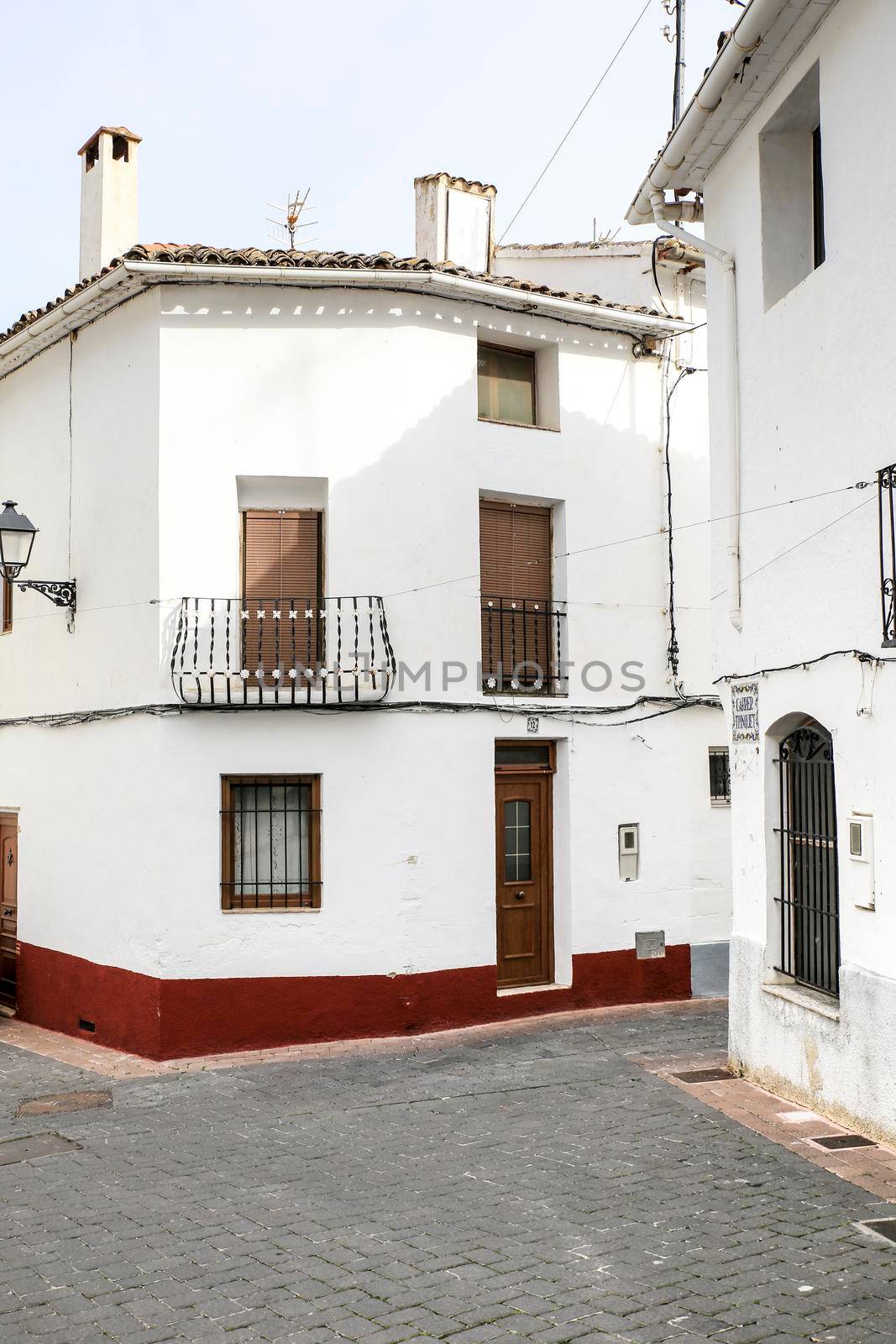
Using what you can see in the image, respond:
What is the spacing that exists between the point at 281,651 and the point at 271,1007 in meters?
3.13

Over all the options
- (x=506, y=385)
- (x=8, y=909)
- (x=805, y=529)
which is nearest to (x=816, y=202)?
(x=805, y=529)

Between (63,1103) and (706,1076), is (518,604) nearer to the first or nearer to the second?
(706,1076)

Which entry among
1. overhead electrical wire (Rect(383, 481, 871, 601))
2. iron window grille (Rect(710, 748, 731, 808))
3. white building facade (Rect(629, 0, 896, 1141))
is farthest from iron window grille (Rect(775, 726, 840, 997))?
iron window grille (Rect(710, 748, 731, 808))

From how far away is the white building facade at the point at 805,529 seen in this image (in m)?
7.29

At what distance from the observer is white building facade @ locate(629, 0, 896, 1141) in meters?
7.29

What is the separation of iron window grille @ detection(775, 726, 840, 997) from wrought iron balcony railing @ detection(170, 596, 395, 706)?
12.3 ft

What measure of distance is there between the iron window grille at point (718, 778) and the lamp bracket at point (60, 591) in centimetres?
661

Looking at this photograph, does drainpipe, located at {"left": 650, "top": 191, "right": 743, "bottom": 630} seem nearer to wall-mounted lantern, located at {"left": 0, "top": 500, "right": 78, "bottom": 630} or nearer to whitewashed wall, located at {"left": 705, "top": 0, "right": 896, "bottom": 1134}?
whitewashed wall, located at {"left": 705, "top": 0, "right": 896, "bottom": 1134}

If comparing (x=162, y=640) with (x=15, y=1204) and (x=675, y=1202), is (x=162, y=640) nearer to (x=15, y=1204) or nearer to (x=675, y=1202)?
(x=15, y=1204)

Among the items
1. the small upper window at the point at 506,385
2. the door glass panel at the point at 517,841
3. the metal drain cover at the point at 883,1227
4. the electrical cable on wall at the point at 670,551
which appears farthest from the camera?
the electrical cable on wall at the point at 670,551

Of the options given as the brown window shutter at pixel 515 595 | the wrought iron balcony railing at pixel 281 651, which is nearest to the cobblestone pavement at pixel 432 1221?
the wrought iron balcony railing at pixel 281 651

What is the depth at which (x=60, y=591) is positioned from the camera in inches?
472

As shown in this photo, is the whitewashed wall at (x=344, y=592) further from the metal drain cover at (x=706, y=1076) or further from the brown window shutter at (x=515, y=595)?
the metal drain cover at (x=706, y=1076)

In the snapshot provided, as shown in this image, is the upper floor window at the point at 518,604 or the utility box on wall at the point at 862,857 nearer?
the utility box on wall at the point at 862,857
